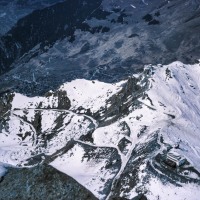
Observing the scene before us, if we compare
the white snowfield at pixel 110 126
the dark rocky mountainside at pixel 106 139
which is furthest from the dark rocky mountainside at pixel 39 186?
the white snowfield at pixel 110 126

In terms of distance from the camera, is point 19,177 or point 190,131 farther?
point 190,131

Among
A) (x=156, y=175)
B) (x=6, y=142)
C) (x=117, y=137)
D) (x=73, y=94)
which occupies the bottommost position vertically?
(x=6, y=142)

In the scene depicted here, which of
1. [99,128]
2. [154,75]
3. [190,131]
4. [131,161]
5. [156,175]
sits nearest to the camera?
[156,175]

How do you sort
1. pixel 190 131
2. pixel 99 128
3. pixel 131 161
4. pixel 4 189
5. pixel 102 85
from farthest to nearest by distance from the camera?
pixel 102 85, pixel 99 128, pixel 190 131, pixel 131 161, pixel 4 189

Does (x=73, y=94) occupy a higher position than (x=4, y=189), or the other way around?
(x=4, y=189)

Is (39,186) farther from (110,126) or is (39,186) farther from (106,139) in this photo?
(110,126)

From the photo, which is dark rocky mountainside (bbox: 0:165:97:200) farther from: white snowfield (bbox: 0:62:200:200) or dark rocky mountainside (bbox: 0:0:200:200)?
white snowfield (bbox: 0:62:200:200)

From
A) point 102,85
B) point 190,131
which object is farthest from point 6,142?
point 190,131

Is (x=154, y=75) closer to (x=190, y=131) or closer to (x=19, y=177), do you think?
(x=190, y=131)
